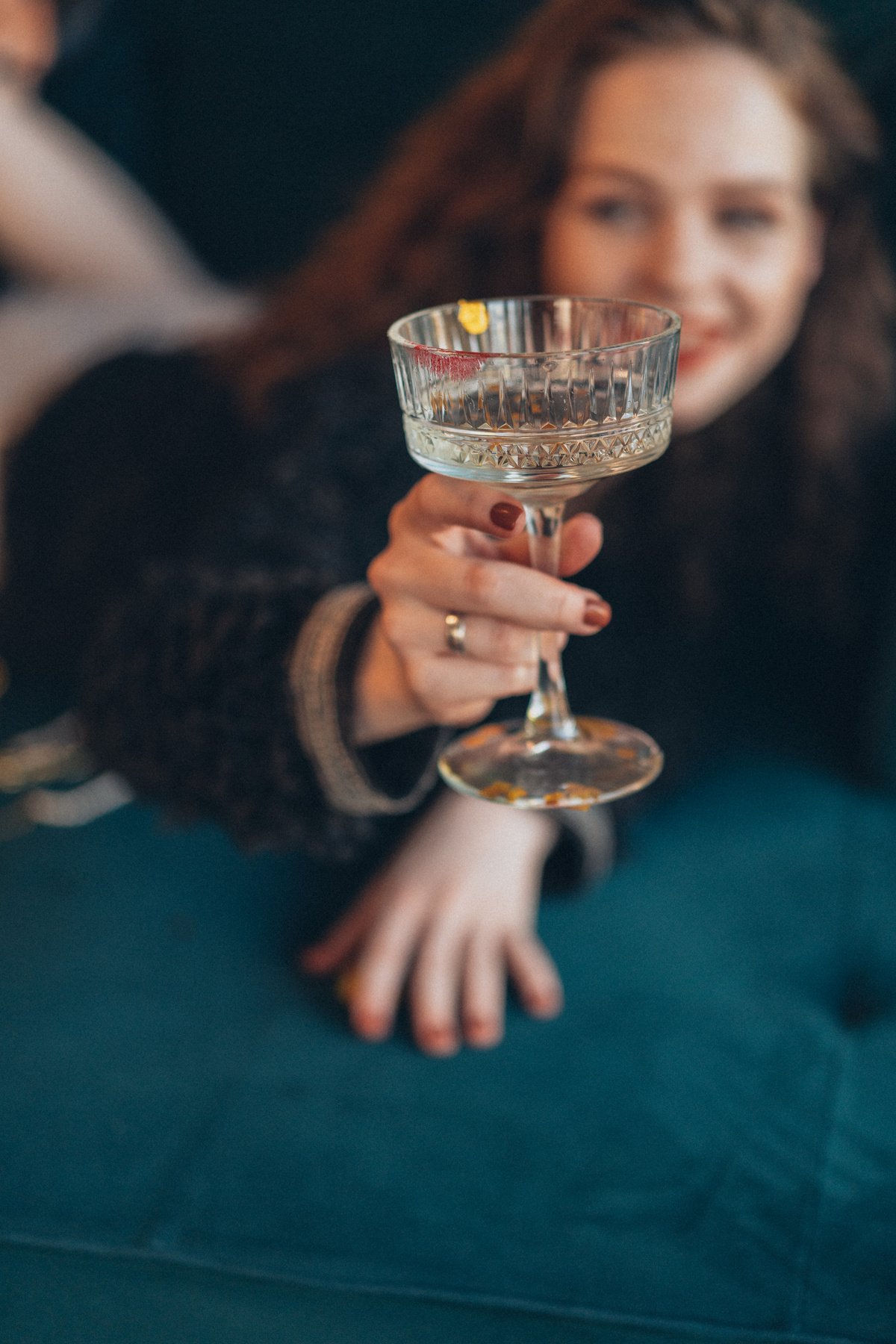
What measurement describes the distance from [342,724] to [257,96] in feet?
4.70

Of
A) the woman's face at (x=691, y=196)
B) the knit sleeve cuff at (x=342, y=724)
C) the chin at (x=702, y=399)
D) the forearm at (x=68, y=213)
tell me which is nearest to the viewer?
the knit sleeve cuff at (x=342, y=724)

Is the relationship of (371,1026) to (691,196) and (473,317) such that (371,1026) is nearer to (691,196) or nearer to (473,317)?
(473,317)

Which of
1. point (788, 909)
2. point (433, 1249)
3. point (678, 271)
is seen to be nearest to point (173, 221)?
point (678, 271)

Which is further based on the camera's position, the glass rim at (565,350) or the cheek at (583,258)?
the cheek at (583,258)

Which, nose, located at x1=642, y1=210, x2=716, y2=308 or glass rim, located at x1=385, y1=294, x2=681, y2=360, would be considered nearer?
glass rim, located at x1=385, y1=294, x2=681, y2=360

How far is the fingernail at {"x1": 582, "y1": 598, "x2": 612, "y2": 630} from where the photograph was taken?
0.54 meters

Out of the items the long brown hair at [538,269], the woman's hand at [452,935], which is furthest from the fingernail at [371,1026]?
the long brown hair at [538,269]

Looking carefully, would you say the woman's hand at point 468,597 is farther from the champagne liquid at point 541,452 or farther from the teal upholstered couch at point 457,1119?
the teal upholstered couch at point 457,1119

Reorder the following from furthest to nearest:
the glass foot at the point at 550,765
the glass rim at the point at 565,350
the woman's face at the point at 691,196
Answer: the woman's face at the point at 691,196, the glass foot at the point at 550,765, the glass rim at the point at 565,350

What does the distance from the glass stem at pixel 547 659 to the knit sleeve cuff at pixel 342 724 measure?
119 mm

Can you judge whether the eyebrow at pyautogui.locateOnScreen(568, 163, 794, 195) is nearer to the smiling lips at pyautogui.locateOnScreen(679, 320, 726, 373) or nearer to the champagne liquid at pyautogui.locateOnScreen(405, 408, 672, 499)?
the smiling lips at pyautogui.locateOnScreen(679, 320, 726, 373)

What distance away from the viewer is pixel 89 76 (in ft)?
5.90

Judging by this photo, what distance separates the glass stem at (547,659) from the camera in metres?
0.58

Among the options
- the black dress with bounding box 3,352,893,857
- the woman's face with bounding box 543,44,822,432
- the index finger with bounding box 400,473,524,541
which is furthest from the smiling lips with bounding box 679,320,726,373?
the index finger with bounding box 400,473,524,541
